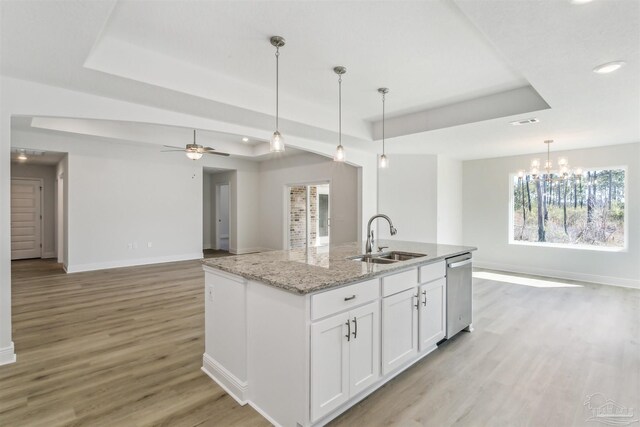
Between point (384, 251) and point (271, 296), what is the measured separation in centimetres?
162

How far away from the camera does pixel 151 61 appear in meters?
2.88

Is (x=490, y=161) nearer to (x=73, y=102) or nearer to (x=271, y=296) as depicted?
(x=271, y=296)

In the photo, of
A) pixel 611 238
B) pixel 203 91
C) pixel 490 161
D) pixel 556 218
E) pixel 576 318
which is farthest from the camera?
pixel 490 161

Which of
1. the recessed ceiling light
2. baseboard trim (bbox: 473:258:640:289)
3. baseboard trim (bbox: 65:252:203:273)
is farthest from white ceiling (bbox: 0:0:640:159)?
baseboard trim (bbox: 65:252:203:273)

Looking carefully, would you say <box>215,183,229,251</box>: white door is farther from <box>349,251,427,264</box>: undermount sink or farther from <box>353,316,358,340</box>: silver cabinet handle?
<box>353,316,358,340</box>: silver cabinet handle

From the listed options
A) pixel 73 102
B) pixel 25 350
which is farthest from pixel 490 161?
pixel 25 350

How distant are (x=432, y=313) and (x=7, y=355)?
3.71 metres

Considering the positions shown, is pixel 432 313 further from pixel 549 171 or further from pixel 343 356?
pixel 549 171

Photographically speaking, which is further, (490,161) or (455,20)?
(490,161)

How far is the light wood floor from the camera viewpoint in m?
2.10

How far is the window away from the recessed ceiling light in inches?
133

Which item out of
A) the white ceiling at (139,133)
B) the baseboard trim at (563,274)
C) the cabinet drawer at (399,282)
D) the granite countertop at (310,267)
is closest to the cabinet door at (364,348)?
the cabinet drawer at (399,282)

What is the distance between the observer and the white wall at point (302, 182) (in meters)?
6.78

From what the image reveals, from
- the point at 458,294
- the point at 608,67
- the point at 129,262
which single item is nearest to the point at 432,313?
the point at 458,294
